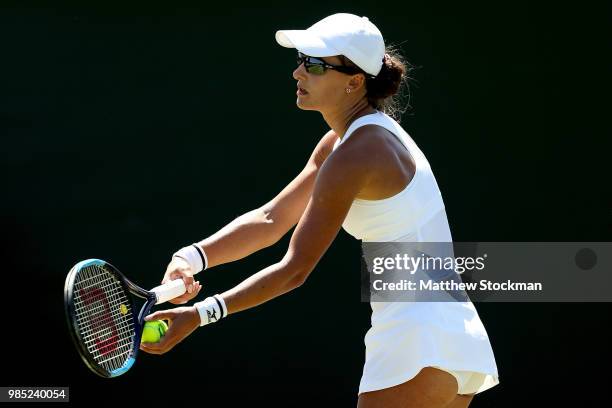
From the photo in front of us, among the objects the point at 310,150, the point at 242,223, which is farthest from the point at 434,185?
the point at 310,150

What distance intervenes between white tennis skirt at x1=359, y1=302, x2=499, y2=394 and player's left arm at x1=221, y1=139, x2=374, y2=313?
275 millimetres

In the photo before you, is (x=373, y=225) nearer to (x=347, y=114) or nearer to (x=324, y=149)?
(x=347, y=114)

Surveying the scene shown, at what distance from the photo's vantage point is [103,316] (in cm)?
307

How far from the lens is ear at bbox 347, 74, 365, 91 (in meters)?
3.12

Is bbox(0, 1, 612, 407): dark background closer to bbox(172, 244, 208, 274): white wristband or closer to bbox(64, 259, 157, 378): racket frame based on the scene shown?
bbox(172, 244, 208, 274): white wristband

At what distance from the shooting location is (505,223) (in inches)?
189

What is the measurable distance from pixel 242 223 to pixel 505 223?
5.57 ft

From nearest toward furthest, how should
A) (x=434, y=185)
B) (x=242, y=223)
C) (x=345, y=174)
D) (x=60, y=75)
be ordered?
1. (x=345, y=174)
2. (x=434, y=185)
3. (x=242, y=223)
4. (x=60, y=75)

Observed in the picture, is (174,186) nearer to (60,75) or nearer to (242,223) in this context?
(60,75)

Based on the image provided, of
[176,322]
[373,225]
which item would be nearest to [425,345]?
[373,225]

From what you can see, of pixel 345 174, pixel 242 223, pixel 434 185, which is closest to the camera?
pixel 345 174

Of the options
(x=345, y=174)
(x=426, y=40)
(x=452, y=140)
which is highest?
(x=426, y=40)

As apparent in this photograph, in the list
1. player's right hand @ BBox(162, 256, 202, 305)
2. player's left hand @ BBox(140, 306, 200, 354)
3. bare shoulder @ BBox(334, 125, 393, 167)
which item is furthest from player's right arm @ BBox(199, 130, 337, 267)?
player's left hand @ BBox(140, 306, 200, 354)

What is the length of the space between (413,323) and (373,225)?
0.91 ft
